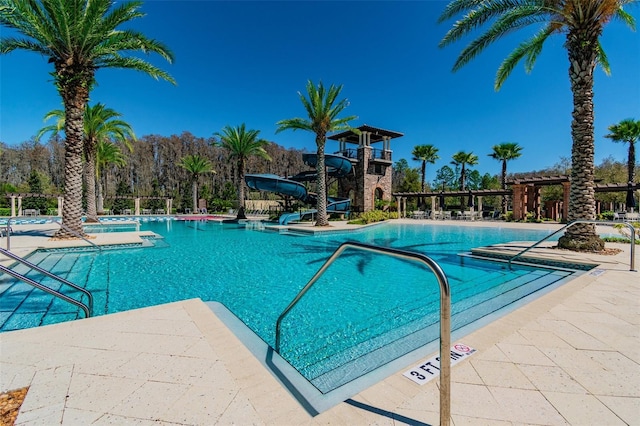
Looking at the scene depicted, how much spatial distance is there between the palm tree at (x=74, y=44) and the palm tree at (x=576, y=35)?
10.7 meters

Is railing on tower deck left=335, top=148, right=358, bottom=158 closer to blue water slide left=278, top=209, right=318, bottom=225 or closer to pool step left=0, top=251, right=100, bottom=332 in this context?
blue water slide left=278, top=209, right=318, bottom=225

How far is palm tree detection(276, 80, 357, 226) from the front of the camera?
1639 cm

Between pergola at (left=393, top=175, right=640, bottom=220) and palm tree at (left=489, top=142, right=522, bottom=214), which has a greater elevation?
palm tree at (left=489, top=142, right=522, bottom=214)

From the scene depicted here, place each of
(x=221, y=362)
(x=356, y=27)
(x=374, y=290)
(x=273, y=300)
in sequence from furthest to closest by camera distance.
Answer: (x=356, y=27)
(x=374, y=290)
(x=273, y=300)
(x=221, y=362)

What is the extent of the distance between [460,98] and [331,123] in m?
16.8

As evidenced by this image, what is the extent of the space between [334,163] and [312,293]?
19107 mm

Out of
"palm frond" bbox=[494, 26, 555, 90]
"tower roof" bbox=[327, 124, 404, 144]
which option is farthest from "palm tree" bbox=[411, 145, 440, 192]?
"palm frond" bbox=[494, 26, 555, 90]

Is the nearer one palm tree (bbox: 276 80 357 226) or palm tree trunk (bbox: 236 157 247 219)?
palm tree (bbox: 276 80 357 226)

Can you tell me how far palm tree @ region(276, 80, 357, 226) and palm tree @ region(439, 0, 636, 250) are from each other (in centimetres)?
803

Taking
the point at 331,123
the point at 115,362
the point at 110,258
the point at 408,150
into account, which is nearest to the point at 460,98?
the point at 408,150

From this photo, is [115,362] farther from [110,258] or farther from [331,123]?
[331,123]

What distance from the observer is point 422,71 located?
76.2ft

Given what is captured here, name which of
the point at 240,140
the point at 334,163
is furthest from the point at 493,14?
the point at 240,140

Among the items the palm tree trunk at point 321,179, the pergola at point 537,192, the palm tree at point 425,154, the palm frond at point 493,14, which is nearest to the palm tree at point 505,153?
the pergola at point 537,192
